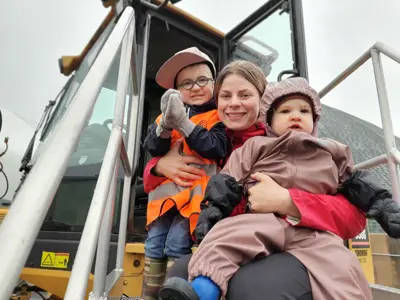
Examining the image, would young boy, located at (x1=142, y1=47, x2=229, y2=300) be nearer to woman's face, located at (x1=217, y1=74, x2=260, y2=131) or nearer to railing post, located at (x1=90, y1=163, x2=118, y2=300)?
woman's face, located at (x1=217, y1=74, x2=260, y2=131)

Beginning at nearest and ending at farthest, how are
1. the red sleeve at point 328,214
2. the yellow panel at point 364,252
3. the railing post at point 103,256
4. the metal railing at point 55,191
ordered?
the metal railing at point 55,191 < the red sleeve at point 328,214 < the railing post at point 103,256 < the yellow panel at point 364,252

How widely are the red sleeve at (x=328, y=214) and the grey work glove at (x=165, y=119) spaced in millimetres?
461

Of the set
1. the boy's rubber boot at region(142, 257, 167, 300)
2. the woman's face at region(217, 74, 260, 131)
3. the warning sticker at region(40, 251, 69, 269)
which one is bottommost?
the boy's rubber boot at region(142, 257, 167, 300)

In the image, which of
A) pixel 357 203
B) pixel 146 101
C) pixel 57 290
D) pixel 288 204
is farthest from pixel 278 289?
pixel 146 101

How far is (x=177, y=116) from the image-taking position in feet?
3.55

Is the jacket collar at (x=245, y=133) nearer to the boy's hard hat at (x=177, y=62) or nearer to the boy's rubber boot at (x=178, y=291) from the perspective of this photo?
the boy's hard hat at (x=177, y=62)

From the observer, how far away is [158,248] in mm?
1226

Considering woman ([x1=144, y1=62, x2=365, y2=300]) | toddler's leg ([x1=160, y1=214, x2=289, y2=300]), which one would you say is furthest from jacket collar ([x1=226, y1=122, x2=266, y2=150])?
toddler's leg ([x1=160, y1=214, x2=289, y2=300])

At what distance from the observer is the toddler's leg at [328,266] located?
0.70 m

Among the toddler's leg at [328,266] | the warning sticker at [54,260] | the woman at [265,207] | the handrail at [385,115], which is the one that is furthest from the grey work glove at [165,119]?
the warning sticker at [54,260]

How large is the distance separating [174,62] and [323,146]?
0.70m

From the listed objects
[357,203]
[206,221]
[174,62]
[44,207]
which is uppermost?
[174,62]

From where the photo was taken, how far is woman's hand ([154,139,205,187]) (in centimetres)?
119

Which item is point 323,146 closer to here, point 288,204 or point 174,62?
point 288,204
